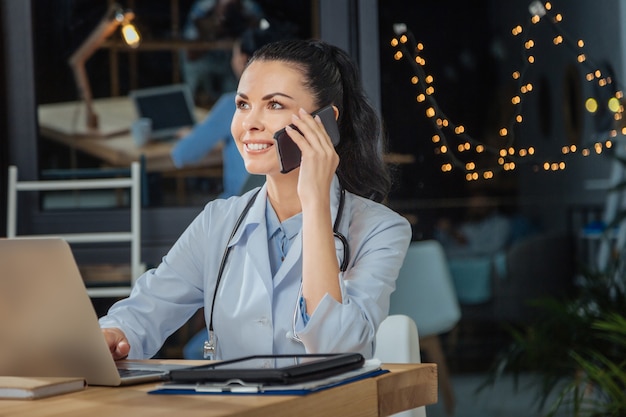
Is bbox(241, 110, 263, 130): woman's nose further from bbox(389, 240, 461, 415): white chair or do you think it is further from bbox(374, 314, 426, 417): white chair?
bbox(389, 240, 461, 415): white chair

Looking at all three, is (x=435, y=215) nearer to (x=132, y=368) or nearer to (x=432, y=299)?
(x=432, y=299)

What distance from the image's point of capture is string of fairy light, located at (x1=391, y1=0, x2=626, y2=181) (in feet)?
10.8

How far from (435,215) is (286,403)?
2.28 m

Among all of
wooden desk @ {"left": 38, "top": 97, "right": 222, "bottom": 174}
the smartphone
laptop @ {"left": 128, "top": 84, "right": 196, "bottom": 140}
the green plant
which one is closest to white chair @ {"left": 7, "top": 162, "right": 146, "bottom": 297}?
wooden desk @ {"left": 38, "top": 97, "right": 222, "bottom": 174}

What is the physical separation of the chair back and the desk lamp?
1.27 m

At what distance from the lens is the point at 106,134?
377 cm

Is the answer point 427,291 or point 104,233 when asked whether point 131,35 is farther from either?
point 427,291

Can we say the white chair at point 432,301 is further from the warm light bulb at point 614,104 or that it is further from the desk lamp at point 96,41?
the desk lamp at point 96,41

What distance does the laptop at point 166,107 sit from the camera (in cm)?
377

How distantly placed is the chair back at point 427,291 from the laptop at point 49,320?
199 cm

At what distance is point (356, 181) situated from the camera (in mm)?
2201

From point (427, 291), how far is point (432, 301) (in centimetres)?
4

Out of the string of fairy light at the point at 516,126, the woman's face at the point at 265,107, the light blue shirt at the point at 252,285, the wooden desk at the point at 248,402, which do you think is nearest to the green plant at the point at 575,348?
the string of fairy light at the point at 516,126

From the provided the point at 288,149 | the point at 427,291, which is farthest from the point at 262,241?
the point at 427,291
